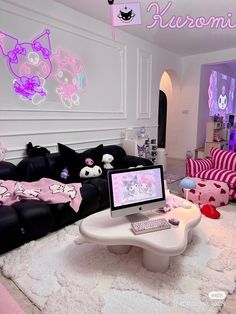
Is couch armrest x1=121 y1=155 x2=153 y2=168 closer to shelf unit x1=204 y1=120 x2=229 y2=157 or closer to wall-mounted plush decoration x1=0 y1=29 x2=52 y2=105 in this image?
wall-mounted plush decoration x1=0 y1=29 x2=52 y2=105

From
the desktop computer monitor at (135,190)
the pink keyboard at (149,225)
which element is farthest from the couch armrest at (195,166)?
the pink keyboard at (149,225)

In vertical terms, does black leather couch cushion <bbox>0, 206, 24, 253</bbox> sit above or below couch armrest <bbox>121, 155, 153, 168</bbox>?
below

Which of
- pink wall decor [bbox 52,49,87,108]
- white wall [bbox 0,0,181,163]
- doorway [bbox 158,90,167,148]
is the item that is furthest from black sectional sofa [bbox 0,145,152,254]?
doorway [bbox 158,90,167,148]

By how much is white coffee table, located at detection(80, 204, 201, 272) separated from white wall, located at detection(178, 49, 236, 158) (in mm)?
4475

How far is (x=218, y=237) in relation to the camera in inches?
93.6

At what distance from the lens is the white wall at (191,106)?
229 inches

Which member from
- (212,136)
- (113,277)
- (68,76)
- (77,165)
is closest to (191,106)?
(212,136)

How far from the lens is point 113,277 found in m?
1.79

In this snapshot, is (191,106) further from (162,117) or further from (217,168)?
(217,168)

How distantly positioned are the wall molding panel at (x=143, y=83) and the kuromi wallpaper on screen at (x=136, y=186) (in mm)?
3141

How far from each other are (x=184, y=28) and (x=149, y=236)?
3.83 m

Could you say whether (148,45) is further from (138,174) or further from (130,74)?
(138,174)

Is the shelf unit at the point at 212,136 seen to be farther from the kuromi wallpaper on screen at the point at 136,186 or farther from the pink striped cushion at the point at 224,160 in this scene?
the kuromi wallpaper on screen at the point at 136,186

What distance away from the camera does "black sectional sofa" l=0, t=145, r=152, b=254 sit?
2027 mm
